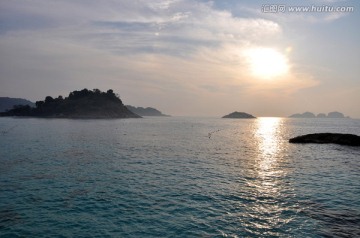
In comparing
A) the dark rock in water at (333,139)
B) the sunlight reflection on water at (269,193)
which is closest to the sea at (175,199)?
the sunlight reflection on water at (269,193)

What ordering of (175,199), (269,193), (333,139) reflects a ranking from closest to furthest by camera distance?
(175,199) < (269,193) < (333,139)

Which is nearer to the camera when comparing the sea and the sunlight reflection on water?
the sea

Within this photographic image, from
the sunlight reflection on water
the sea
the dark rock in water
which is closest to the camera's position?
the sea

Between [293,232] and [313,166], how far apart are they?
1226 inches

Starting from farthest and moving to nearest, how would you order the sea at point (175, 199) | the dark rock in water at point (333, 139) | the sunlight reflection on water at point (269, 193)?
the dark rock in water at point (333, 139) → the sunlight reflection on water at point (269, 193) → the sea at point (175, 199)

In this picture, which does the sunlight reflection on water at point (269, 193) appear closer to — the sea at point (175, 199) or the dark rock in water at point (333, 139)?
the sea at point (175, 199)

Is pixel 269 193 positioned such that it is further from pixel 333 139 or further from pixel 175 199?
pixel 333 139

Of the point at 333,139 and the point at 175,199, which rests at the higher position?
the point at 333,139

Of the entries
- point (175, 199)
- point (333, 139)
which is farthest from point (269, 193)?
point (333, 139)

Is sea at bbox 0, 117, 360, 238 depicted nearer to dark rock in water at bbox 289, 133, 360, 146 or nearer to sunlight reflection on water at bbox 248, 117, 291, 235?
sunlight reflection on water at bbox 248, 117, 291, 235

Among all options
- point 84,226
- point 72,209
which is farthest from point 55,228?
point 72,209

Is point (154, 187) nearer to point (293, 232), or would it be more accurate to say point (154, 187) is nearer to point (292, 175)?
point (293, 232)

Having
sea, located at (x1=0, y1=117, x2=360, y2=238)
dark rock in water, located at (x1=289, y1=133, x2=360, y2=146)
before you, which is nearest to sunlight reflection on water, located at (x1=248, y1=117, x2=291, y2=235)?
sea, located at (x1=0, y1=117, x2=360, y2=238)

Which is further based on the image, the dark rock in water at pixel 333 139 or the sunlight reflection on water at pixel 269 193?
the dark rock in water at pixel 333 139
